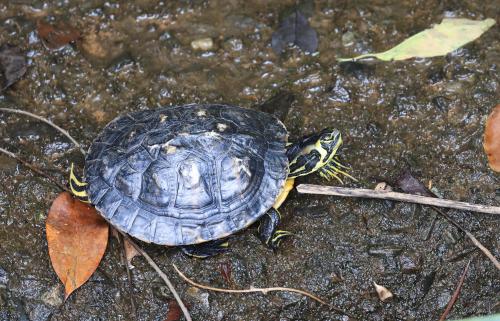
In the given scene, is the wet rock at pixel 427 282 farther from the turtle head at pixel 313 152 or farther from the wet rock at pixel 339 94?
the wet rock at pixel 339 94

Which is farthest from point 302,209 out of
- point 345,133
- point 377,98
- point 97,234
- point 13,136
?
point 13,136

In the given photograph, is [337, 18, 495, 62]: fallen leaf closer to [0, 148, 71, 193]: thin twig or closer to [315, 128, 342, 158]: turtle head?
[315, 128, 342, 158]: turtle head

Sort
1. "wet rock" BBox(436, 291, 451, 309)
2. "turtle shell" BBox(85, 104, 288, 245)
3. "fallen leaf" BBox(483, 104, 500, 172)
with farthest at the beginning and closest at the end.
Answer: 1. "fallen leaf" BBox(483, 104, 500, 172)
2. "wet rock" BBox(436, 291, 451, 309)
3. "turtle shell" BBox(85, 104, 288, 245)

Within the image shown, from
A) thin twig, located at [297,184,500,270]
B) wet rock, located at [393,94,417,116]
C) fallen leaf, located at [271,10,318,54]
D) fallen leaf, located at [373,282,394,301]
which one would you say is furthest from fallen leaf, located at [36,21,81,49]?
fallen leaf, located at [373,282,394,301]

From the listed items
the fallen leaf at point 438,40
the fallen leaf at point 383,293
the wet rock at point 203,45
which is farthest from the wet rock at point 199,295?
the fallen leaf at point 438,40

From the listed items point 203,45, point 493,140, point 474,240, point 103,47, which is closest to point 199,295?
point 474,240

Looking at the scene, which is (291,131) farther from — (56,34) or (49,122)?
(56,34)

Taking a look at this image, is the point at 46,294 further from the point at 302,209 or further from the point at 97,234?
the point at 302,209
